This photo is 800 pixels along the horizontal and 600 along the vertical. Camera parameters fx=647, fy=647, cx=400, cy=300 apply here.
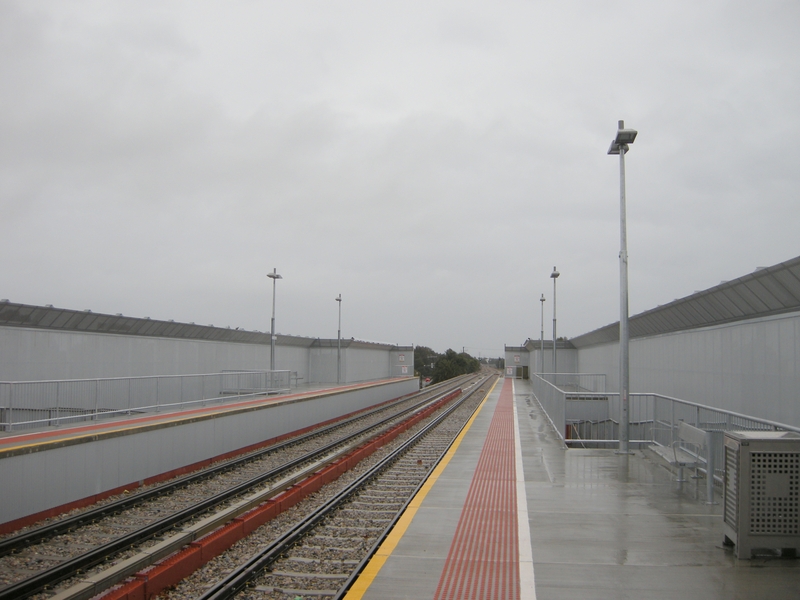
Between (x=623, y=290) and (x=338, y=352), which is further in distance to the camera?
(x=338, y=352)

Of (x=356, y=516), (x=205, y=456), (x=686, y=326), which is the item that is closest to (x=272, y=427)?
(x=205, y=456)

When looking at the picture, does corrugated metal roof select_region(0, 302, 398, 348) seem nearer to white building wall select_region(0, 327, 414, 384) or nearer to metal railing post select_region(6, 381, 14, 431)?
white building wall select_region(0, 327, 414, 384)

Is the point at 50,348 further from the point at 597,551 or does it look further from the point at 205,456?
the point at 597,551

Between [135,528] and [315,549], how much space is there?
2.94 meters

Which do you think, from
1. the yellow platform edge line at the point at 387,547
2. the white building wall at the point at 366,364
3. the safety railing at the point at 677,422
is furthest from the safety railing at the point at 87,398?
the white building wall at the point at 366,364

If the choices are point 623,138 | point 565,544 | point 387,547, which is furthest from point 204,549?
point 623,138

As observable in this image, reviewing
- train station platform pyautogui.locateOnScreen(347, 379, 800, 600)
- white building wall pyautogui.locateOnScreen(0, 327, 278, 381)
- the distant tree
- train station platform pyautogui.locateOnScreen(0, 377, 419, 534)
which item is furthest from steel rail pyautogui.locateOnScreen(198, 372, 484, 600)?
the distant tree

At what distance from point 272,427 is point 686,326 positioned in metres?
12.9

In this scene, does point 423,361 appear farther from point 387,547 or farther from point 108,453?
point 387,547

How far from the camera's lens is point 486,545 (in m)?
7.19

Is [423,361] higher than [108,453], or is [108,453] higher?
[108,453]

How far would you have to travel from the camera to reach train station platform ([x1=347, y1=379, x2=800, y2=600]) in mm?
5832

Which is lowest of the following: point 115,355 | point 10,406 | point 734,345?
point 10,406

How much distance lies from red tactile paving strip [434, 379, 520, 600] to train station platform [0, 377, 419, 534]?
6.30 m
